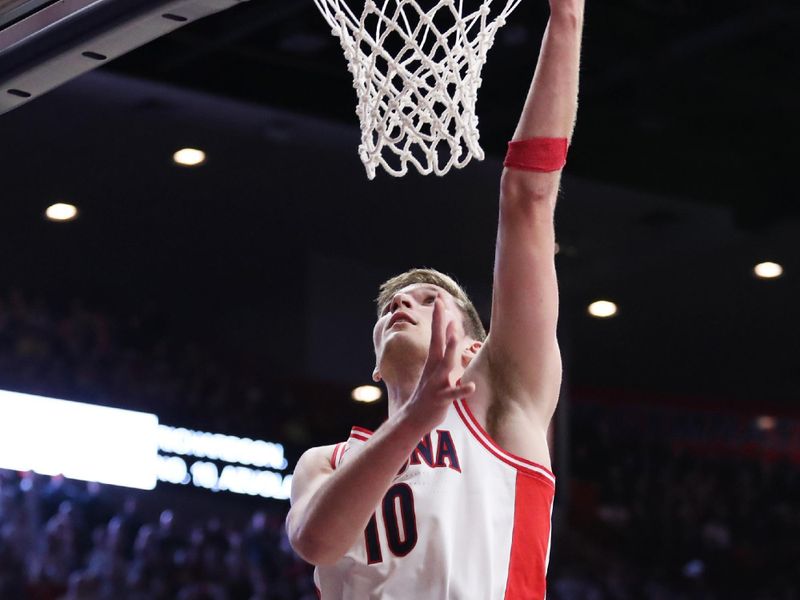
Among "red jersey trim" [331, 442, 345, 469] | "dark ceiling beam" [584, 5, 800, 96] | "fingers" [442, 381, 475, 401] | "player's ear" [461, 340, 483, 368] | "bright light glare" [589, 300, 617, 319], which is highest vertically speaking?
"dark ceiling beam" [584, 5, 800, 96]

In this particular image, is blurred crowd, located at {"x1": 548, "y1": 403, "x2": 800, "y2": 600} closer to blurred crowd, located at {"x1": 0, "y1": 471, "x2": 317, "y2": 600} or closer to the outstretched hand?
blurred crowd, located at {"x1": 0, "y1": 471, "x2": 317, "y2": 600}

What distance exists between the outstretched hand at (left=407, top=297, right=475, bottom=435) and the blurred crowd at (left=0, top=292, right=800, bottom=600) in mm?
6722

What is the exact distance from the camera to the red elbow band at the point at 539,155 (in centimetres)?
262

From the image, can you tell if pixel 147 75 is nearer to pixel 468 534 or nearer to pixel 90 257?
pixel 90 257

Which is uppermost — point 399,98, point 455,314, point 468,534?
point 399,98

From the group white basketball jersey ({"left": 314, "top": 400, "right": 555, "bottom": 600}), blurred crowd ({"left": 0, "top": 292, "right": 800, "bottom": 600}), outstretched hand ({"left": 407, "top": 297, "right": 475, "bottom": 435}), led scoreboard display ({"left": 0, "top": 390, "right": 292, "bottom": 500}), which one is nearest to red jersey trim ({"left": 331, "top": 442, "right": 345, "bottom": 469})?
white basketball jersey ({"left": 314, "top": 400, "right": 555, "bottom": 600})

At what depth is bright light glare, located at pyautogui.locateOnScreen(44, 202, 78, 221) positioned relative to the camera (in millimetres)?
9891

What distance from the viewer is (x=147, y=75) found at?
27.9ft

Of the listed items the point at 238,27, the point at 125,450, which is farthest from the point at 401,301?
the point at 125,450

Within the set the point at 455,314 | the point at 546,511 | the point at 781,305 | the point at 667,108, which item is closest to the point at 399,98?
the point at 455,314

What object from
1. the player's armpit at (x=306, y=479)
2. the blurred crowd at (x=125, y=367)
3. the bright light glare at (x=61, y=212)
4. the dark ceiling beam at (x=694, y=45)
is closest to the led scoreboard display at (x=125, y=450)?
the blurred crowd at (x=125, y=367)

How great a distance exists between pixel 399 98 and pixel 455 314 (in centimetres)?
54

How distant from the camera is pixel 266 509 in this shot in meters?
10.7

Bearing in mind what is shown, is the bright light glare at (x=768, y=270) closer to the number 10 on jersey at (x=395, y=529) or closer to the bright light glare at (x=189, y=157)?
the bright light glare at (x=189, y=157)
